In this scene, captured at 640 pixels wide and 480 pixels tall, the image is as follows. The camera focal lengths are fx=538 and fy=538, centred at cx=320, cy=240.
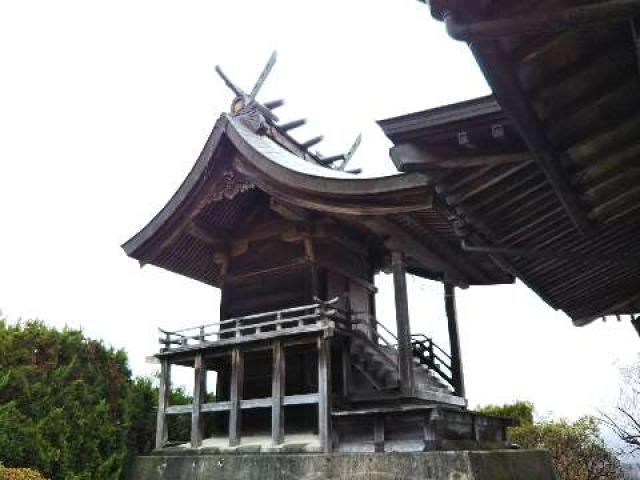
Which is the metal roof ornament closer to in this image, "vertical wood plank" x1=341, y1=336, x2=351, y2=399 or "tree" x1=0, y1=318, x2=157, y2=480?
"vertical wood plank" x1=341, y1=336, x2=351, y2=399

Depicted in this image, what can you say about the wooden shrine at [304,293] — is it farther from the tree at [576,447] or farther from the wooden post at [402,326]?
the tree at [576,447]

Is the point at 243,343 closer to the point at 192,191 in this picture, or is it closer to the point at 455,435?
the point at 192,191

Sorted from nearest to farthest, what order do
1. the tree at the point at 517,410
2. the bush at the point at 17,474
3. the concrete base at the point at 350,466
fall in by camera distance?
the concrete base at the point at 350,466
the bush at the point at 17,474
the tree at the point at 517,410

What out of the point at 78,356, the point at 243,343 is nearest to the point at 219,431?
the point at 243,343

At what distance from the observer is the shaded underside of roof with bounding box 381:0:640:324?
9.50 feet

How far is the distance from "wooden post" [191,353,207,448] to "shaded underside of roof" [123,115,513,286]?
11.1 ft

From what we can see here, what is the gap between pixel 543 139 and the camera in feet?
12.4

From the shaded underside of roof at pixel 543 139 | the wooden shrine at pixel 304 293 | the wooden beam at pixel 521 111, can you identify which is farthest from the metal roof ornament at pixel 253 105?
the wooden beam at pixel 521 111

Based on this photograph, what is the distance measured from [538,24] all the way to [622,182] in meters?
2.34

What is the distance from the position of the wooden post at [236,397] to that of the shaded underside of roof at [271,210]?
3522 mm

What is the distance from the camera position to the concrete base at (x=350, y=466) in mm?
9047

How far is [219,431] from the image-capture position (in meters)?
14.2

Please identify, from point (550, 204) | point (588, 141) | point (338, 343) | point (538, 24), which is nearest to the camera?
point (538, 24)

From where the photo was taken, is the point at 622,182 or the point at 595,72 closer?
the point at 595,72
